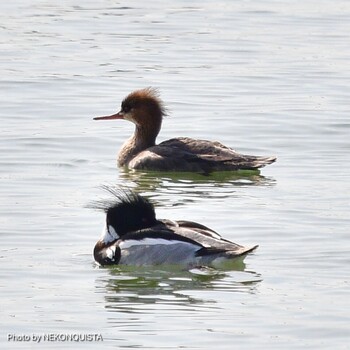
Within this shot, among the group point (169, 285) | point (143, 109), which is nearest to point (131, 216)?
point (169, 285)

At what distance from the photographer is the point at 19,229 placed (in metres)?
13.8

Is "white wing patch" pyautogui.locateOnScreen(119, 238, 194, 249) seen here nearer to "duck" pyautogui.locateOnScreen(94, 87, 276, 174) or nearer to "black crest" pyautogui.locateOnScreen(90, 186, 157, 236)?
"black crest" pyautogui.locateOnScreen(90, 186, 157, 236)

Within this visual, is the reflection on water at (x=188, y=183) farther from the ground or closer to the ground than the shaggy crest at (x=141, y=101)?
closer to the ground

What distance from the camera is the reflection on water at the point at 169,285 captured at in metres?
11.5

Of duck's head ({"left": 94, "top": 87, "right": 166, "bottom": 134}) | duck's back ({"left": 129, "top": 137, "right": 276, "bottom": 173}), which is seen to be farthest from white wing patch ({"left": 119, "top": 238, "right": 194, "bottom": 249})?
duck's head ({"left": 94, "top": 87, "right": 166, "bottom": 134})

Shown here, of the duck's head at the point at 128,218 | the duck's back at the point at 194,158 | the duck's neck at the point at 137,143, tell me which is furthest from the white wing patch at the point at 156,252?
the duck's neck at the point at 137,143

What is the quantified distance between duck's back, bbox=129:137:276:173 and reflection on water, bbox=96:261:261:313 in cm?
450

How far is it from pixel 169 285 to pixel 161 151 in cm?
574

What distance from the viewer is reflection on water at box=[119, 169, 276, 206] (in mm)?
15938

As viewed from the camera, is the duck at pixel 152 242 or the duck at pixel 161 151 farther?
the duck at pixel 161 151

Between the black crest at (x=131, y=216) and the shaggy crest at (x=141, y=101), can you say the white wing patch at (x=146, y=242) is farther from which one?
the shaggy crest at (x=141, y=101)

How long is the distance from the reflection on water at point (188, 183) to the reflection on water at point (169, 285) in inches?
110

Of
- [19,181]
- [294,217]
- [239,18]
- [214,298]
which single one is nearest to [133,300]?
[214,298]

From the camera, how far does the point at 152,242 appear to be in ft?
41.5
